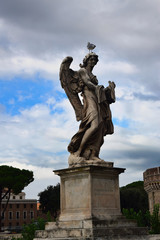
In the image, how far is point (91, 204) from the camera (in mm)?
7500

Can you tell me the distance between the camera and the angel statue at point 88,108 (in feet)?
27.3

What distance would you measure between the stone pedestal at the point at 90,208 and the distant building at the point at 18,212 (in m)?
77.2

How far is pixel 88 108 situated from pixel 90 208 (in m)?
2.44

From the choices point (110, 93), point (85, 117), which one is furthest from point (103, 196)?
point (110, 93)

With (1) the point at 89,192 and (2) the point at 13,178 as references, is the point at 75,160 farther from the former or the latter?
(2) the point at 13,178

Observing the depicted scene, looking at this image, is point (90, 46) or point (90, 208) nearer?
point (90, 208)

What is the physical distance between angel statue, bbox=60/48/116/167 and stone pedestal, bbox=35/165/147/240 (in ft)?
1.16

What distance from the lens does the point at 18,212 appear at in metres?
84.2

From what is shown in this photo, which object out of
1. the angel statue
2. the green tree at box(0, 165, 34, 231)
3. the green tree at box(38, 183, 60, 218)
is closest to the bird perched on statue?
the angel statue

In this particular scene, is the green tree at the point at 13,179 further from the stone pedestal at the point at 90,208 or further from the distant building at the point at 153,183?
the stone pedestal at the point at 90,208

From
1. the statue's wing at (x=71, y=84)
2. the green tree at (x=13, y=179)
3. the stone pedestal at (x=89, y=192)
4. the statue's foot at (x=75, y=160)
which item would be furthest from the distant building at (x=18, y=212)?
the stone pedestal at (x=89, y=192)

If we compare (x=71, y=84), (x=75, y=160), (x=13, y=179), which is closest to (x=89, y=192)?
(x=75, y=160)

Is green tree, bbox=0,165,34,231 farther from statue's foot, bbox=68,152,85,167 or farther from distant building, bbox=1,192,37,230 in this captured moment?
statue's foot, bbox=68,152,85,167

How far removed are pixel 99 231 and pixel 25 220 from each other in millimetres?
82185
